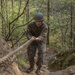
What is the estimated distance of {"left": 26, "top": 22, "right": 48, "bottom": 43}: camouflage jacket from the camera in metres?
7.83

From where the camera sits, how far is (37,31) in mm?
8016

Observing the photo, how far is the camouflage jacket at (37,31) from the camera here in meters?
7.83

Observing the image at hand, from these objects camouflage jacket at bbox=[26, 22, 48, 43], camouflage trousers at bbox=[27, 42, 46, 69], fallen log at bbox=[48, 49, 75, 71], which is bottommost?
fallen log at bbox=[48, 49, 75, 71]

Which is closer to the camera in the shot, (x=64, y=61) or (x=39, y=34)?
(x=39, y=34)

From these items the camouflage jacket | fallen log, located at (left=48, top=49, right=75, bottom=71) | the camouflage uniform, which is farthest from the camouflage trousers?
fallen log, located at (left=48, top=49, right=75, bottom=71)

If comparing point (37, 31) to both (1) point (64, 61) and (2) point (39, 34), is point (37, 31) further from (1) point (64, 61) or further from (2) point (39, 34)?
(1) point (64, 61)

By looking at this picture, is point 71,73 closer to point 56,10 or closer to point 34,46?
point 34,46

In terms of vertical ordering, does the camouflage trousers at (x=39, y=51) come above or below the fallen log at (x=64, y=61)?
above

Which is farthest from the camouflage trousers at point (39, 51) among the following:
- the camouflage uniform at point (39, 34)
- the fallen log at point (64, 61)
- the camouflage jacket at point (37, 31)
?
the fallen log at point (64, 61)

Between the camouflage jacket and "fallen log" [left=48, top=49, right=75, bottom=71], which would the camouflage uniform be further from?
"fallen log" [left=48, top=49, right=75, bottom=71]

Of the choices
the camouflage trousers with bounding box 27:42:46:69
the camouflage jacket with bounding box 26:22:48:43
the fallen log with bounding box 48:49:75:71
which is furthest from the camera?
the fallen log with bounding box 48:49:75:71

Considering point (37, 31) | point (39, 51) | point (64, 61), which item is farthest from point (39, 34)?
point (64, 61)

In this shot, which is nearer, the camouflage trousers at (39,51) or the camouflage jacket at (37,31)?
the camouflage jacket at (37,31)

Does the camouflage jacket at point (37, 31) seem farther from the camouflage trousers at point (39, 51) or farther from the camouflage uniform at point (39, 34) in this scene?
the camouflage trousers at point (39, 51)
